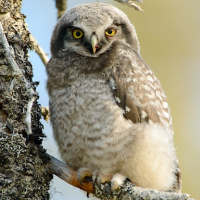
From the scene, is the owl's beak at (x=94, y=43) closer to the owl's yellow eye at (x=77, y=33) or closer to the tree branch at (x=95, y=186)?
the owl's yellow eye at (x=77, y=33)

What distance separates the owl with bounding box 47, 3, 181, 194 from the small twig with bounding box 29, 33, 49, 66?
0.12m

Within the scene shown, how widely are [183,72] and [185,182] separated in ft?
6.71

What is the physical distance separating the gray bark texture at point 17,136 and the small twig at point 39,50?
1.22 ft

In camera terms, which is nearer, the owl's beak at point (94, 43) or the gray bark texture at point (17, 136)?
the gray bark texture at point (17, 136)

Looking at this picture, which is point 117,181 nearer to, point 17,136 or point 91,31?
point 17,136

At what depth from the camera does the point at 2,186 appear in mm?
2898

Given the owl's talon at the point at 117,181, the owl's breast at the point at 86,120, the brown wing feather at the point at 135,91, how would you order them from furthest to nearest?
1. the brown wing feather at the point at 135,91
2. the owl's breast at the point at 86,120
3. the owl's talon at the point at 117,181

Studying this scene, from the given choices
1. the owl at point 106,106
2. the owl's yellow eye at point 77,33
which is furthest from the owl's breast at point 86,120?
the owl's yellow eye at point 77,33

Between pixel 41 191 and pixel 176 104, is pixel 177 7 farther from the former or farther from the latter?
pixel 41 191

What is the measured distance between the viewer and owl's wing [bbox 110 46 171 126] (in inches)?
140

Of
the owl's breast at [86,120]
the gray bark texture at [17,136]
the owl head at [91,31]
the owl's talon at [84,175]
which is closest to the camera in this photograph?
the gray bark texture at [17,136]

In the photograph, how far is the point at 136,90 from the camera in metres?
3.67

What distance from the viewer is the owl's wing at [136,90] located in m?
3.55

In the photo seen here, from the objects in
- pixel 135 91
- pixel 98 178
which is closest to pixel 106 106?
pixel 135 91
